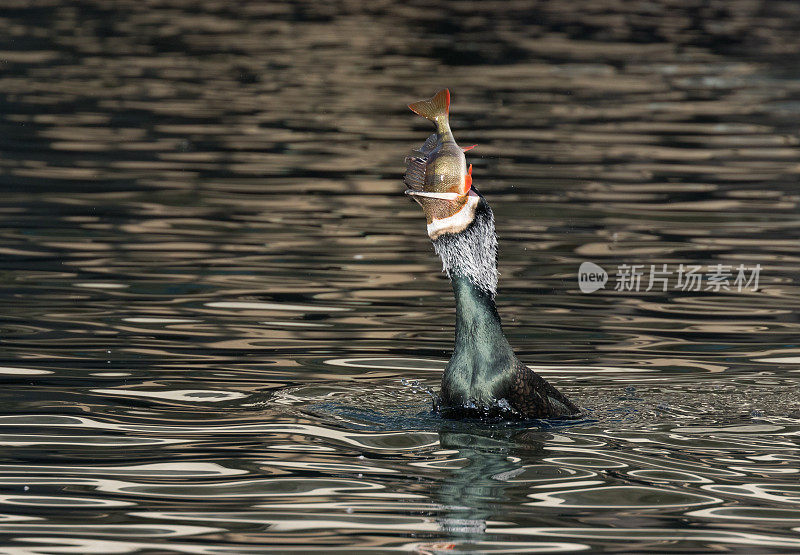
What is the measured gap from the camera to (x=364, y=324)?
1257cm

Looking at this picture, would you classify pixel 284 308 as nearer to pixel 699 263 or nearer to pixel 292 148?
pixel 699 263

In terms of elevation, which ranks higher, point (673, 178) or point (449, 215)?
point (449, 215)

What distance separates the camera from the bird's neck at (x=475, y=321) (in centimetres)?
886

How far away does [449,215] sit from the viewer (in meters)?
8.54

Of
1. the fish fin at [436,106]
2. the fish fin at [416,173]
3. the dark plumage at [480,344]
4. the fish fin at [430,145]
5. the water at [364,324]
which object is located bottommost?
the water at [364,324]

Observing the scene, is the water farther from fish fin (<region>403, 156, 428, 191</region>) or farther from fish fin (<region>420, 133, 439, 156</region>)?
fish fin (<region>420, 133, 439, 156</region>)

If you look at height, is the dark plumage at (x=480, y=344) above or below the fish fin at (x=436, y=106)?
below

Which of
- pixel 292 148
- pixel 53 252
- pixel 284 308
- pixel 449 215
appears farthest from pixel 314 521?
pixel 292 148

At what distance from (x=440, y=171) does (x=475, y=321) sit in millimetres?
1034

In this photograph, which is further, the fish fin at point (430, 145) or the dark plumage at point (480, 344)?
the dark plumage at point (480, 344)

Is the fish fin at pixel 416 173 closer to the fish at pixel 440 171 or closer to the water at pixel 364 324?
the fish at pixel 440 171

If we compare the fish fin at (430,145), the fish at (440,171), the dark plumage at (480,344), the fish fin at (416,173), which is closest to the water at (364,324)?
the dark plumage at (480,344)

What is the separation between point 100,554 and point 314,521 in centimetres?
105

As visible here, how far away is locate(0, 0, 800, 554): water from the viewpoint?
787 cm
